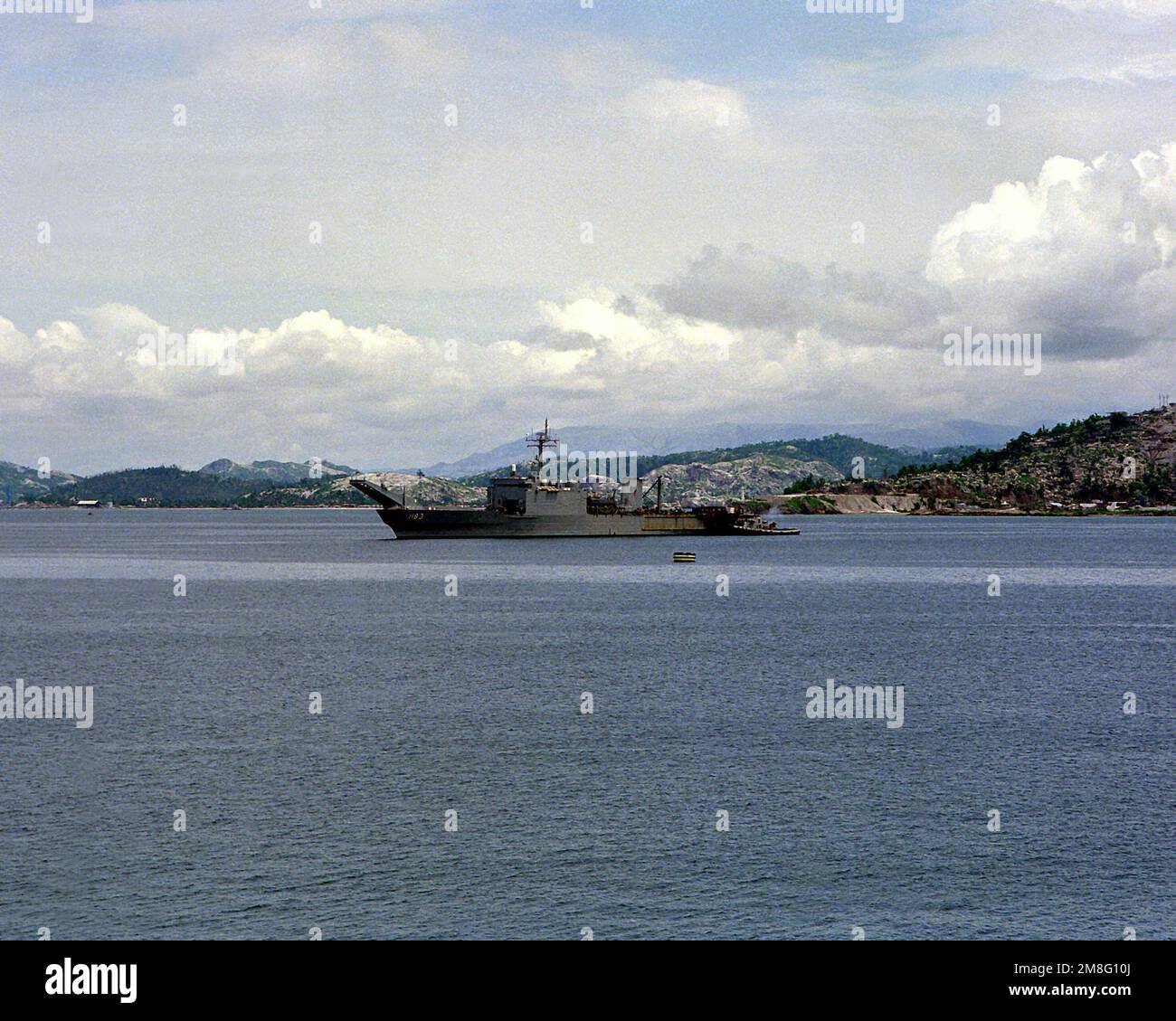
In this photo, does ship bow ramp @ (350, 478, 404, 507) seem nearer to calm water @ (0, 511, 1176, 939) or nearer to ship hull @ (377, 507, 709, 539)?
ship hull @ (377, 507, 709, 539)

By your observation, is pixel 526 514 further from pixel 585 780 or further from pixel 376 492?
pixel 585 780

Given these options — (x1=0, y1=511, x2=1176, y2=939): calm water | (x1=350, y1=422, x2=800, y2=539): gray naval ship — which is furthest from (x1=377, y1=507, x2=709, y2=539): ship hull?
(x1=0, y1=511, x2=1176, y2=939): calm water

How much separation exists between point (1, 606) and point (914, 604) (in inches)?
2732

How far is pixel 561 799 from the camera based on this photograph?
112 feet

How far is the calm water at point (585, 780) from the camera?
26.0 m

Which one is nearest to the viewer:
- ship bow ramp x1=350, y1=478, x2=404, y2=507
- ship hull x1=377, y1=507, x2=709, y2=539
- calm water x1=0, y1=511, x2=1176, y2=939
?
calm water x1=0, y1=511, x2=1176, y2=939

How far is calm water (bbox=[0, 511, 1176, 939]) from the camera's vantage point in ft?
85.3

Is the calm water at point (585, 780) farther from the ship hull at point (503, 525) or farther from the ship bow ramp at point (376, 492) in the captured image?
A: the ship hull at point (503, 525)

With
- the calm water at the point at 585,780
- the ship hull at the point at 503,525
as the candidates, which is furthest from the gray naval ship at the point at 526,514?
the calm water at the point at 585,780

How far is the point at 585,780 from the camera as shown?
36250 mm

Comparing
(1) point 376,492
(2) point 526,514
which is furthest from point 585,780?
(1) point 376,492

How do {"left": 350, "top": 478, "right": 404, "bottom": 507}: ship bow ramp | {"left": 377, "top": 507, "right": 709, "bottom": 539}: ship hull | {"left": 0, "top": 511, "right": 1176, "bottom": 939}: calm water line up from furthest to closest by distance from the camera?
1. {"left": 377, "top": 507, "right": 709, "bottom": 539}: ship hull
2. {"left": 350, "top": 478, "right": 404, "bottom": 507}: ship bow ramp
3. {"left": 0, "top": 511, "right": 1176, "bottom": 939}: calm water

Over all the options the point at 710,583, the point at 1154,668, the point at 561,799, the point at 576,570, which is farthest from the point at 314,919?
the point at 576,570
